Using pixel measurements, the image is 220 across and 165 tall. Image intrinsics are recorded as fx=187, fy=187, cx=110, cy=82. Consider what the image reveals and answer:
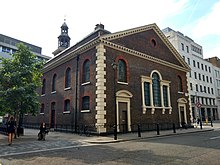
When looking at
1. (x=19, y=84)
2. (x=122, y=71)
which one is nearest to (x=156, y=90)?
(x=122, y=71)

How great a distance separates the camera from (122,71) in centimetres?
1975

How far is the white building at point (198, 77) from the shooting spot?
4506 cm

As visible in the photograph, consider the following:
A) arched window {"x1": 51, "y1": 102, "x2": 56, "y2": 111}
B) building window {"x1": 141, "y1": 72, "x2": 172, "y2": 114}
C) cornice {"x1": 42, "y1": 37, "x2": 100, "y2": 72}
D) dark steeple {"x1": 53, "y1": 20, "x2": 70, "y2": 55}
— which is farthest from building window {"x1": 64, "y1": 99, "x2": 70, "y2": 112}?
dark steeple {"x1": 53, "y1": 20, "x2": 70, "y2": 55}

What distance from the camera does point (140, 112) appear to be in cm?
1986

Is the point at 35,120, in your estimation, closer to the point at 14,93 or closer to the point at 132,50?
the point at 14,93

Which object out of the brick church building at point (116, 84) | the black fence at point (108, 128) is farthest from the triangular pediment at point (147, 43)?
the black fence at point (108, 128)

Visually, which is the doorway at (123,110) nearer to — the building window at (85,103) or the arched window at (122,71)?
the arched window at (122,71)

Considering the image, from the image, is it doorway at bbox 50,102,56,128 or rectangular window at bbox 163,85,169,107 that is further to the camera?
doorway at bbox 50,102,56,128

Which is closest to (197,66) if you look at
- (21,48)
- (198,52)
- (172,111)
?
(198,52)

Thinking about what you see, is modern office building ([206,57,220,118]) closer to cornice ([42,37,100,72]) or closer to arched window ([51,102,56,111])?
arched window ([51,102,56,111])

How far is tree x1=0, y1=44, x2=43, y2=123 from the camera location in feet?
48.0

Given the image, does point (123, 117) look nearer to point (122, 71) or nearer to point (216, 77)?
point (122, 71)

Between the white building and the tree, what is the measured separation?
37.3 m

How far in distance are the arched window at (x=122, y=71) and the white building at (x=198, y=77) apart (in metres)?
29.2
